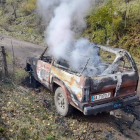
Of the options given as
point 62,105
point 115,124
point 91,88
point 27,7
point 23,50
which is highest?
point 27,7

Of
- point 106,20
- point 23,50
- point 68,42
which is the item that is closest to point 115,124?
point 68,42

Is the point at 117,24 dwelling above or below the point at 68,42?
above

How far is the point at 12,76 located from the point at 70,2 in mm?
3737

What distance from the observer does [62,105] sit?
4.64m

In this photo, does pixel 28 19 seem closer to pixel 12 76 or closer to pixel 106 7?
pixel 106 7

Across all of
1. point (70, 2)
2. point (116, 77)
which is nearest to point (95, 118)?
point (116, 77)

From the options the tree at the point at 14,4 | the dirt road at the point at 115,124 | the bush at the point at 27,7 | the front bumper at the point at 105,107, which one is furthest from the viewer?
the tree at the point at 14,4

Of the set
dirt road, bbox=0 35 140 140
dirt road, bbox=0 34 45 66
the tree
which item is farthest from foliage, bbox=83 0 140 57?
A: the tree

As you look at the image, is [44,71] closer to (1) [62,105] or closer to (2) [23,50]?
(1) [62,105]

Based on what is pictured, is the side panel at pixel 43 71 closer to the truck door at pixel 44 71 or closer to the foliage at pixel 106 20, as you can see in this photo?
the truck door at pixel 44 71

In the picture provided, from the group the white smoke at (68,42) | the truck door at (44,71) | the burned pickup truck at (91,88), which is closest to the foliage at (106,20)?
the white smoke at (68,42)

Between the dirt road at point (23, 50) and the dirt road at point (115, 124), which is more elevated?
the dirt road at point (23, 50)

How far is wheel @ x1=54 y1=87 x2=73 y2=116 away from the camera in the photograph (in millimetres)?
4395

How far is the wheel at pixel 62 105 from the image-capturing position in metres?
4.39
